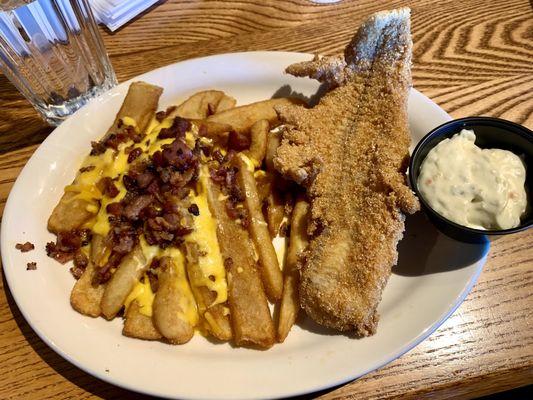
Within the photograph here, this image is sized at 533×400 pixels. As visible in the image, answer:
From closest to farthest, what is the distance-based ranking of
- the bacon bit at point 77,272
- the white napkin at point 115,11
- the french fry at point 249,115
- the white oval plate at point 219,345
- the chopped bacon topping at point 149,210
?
the white oval plate at point 219,345, the chopped bacon topping at point 149,210, the bacon bit at point 77,272, the french fry at point 249,115, the white napkin at point 115,11

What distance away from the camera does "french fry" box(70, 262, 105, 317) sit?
1818 mm

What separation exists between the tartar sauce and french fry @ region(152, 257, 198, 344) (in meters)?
0.98

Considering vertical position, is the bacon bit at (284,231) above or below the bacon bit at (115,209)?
below

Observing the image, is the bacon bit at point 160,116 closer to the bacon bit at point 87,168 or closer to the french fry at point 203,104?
the french fry at point 203,104

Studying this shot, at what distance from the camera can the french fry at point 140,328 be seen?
5.71 ft

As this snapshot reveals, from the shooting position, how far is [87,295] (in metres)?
1.84

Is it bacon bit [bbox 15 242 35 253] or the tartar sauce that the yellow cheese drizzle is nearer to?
bacon bit [bbox 15 242 35 253]

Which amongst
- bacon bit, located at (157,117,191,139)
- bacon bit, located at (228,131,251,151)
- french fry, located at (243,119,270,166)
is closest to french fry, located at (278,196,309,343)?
french fry, located at (243,119,270,166)

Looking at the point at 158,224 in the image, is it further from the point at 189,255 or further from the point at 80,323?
the point at 80,323

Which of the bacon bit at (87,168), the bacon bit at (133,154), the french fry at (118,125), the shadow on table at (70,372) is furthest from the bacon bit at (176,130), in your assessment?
the shadow on table at (70,372)

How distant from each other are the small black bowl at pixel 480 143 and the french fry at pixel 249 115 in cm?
68

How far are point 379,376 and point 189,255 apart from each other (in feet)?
2.83

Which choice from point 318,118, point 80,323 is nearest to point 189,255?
point 80,323

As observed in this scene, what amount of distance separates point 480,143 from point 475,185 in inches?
13.6
